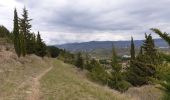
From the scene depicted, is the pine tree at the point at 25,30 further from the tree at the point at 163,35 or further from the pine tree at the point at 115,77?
the tree at the point at 163,35

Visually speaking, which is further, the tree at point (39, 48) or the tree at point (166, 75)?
the tree at point (39, 48)

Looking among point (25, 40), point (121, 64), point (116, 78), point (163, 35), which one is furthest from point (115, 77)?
point (163, 35)

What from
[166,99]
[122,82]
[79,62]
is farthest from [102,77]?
[166,99]

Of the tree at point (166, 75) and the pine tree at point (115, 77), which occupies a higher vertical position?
the tree at point (166, 75)

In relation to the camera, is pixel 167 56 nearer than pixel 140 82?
Yes

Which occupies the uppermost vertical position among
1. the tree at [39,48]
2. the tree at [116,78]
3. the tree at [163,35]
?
the tree at [163,35]

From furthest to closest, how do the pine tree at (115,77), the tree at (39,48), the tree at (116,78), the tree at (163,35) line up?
the tree at (39,48) < the pine tree at (115,77) < the tree at (116,78) < the tree at (163,35)

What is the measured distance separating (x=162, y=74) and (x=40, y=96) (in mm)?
17244

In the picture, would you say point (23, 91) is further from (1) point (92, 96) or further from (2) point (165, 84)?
(2) point (165, 84)

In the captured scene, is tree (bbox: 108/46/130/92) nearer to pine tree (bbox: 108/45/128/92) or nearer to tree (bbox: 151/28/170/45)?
pine tree (bbox: 108/45/128/92)

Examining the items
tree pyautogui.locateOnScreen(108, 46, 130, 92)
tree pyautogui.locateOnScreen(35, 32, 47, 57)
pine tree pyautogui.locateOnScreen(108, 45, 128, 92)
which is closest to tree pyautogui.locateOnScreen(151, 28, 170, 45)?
tree pyautogui.locateOnScreen(108, 46, 130, 92)

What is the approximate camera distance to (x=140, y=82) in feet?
184

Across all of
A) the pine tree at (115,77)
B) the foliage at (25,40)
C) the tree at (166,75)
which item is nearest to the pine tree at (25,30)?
the foliage at (25,40)

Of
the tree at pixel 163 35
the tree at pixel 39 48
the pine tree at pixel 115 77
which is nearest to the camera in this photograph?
the tree at pixel 163 35
